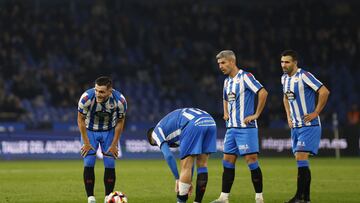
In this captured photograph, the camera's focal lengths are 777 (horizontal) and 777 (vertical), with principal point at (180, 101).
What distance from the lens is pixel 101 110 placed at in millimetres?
11336

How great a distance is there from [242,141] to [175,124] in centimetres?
157

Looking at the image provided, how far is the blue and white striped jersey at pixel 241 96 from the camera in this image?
37.6ft

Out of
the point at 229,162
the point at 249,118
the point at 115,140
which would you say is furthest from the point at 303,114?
the point at 115,140

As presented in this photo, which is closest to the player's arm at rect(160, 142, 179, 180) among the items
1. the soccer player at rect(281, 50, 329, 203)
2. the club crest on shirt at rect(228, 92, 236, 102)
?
the club crest on shirt at rect(228, 92, 236, 102)

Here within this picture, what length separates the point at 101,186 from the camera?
15.1 meters

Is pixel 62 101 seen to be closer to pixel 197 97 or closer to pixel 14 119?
pixel 14 119

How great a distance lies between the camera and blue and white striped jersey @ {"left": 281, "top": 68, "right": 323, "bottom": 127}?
463 inches

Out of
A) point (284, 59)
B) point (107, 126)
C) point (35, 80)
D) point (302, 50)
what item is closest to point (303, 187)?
point (284, 59)

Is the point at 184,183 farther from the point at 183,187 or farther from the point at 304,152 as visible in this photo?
the point at 304,152

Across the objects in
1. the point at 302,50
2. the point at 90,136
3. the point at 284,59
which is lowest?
the point at 90,136

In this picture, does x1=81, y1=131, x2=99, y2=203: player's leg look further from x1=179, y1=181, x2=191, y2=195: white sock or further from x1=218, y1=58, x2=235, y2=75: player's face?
x1=218, y1=58, x2=235, y2=75: player's face

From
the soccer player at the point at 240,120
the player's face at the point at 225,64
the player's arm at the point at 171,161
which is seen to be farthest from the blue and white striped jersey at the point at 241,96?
the player's arm at the point at 171,161

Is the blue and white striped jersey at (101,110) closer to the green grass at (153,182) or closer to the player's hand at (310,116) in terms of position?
the green grass at (153,182)

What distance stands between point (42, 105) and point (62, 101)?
0.79 metres
